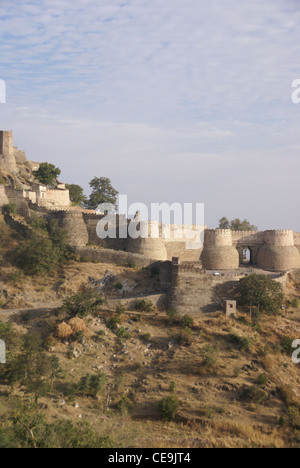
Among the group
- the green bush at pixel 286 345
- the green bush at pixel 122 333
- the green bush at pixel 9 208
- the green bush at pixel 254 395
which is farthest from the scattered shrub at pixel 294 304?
the green bush at pixel 9 208

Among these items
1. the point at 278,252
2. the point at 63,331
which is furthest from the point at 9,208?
the point at 278,252

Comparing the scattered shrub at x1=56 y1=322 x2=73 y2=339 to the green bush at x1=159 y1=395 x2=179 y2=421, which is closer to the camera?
the green bush at x1=159 y1=395 x2=179 y2=421

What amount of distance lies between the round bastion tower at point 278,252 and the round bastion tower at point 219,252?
222 cm

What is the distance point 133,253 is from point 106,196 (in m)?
13.4

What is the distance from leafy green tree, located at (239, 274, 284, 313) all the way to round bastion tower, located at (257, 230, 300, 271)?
8.00m

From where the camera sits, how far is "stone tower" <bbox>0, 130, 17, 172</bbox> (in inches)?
1740

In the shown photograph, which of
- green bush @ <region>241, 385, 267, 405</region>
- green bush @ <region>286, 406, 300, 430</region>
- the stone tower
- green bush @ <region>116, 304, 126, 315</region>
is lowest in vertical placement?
green bush @ <region>286, 406, 300, 430</region>

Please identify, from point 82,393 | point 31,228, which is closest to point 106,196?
point 31,228

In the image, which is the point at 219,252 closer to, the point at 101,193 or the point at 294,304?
the point at 294,304

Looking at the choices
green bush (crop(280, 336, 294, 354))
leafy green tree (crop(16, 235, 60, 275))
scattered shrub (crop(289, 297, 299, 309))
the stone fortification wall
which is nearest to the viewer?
green bush (crop(280, 336, 294, 354))

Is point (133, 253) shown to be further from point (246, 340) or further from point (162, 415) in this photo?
point (162, 415)

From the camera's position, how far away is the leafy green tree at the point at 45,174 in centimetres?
4595

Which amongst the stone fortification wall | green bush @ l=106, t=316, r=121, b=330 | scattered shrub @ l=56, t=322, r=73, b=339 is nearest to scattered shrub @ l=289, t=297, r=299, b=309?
the stone fortification wall

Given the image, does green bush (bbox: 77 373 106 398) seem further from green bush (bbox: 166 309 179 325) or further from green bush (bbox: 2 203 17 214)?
green bush (bbox: 2 203 17 214)
